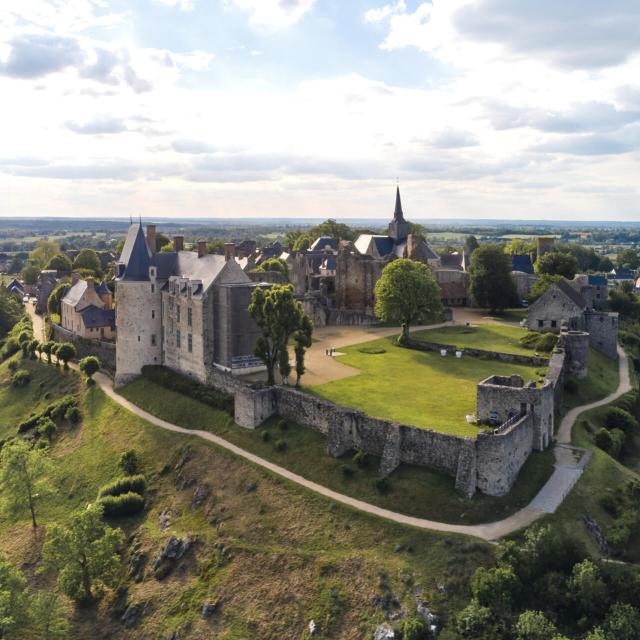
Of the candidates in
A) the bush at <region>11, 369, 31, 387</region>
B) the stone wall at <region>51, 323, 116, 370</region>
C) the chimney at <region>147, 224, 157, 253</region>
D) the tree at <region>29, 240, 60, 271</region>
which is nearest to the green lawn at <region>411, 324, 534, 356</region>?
the chimney at <region>147, 224, 157, 253</region>

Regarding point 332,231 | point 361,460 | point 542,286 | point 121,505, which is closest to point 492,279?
point 542,286

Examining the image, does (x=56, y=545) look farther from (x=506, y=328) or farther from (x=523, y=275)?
(x=523, y=275)

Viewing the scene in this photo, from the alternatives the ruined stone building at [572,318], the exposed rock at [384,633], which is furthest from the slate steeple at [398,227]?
the exposed rock at [384,633]

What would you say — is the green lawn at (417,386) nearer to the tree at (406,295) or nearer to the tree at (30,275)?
the tree at (406,295)

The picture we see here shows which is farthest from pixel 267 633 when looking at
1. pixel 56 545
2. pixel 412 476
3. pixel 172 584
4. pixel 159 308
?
pixel 159 308

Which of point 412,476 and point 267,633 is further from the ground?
point 412,476

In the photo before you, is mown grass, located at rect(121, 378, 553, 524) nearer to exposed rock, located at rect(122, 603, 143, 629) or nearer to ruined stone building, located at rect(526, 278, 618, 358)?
exposed rock, located at rect(122, 603, 143, 629)

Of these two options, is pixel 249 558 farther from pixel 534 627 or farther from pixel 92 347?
pixel 92 347
